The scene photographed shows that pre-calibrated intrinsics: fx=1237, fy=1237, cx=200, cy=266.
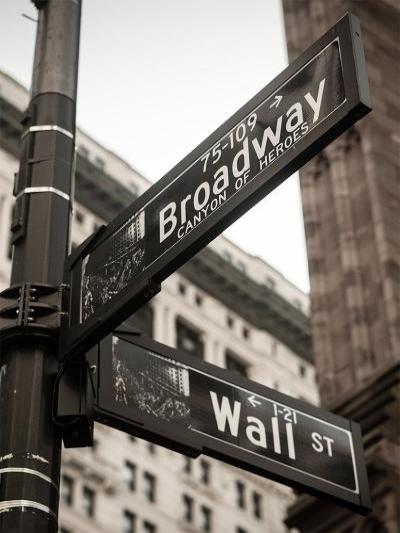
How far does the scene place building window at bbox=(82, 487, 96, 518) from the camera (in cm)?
6906

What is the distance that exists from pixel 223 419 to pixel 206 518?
71.6 m

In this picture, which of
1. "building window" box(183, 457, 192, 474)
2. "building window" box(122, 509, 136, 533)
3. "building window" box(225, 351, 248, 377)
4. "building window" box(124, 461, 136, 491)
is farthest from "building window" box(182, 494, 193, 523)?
"building window" box(225, 351, 248, 377)

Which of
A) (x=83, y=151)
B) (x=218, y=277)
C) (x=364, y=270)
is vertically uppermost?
(x=83, y=151)

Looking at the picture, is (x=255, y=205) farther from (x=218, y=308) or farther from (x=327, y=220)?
(x=218, y=308)

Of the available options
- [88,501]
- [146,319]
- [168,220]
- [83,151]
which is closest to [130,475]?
[88,501]

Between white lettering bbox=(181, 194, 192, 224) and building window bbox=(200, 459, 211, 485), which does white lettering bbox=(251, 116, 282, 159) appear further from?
building window bbox=(200, 459, 211, 485)

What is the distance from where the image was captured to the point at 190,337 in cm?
8788

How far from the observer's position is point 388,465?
75.4 feet

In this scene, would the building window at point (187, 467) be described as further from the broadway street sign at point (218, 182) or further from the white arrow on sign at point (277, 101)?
the white arrow on sign at point (277, 101)

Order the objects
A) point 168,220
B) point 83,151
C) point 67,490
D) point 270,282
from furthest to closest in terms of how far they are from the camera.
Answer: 1. point 270,282
2. point 83,151
3. point 67,490
4. point 168,220

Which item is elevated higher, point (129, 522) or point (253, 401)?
point (129, 522)

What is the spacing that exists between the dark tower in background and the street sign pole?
16741 millimetres

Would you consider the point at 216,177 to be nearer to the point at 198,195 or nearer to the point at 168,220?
the point at 198,195

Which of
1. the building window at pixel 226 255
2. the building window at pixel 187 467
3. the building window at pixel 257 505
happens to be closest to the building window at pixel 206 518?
the building window at pixel 187 467
